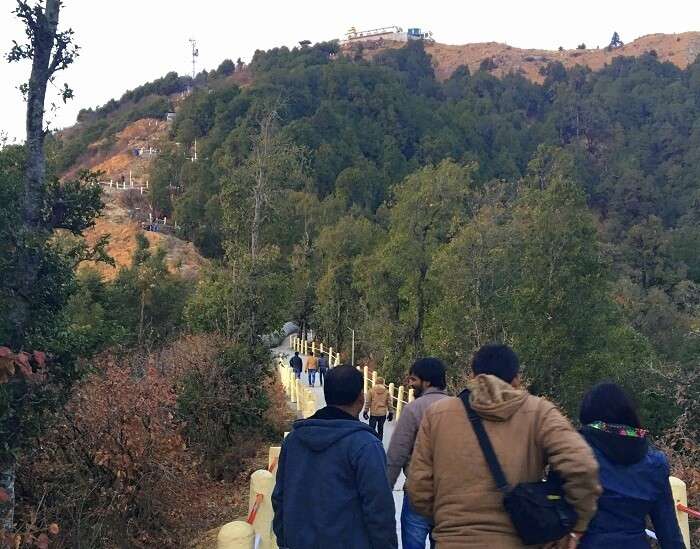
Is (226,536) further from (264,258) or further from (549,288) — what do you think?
(549,288)

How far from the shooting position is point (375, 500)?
295 cm

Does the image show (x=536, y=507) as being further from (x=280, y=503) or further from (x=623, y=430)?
(x=280, y=503)

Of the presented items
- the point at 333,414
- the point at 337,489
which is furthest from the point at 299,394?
the point at 337,489

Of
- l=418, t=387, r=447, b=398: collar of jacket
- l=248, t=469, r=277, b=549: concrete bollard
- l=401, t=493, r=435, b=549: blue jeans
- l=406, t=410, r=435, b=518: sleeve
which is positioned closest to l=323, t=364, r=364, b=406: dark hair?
l=406, t=410, r=435, b=518: sleeve

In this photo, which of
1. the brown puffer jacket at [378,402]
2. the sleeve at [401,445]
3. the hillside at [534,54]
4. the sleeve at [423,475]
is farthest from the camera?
the hillside at [534,54]

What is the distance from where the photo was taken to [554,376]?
997 inches

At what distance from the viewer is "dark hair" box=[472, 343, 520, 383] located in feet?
9.84

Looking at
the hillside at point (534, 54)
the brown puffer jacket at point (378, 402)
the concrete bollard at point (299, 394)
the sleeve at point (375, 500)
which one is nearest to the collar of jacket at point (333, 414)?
the sleeve at point (375, 500)

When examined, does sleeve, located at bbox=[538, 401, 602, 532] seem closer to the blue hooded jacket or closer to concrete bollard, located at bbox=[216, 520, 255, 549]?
the blue hooded jacket

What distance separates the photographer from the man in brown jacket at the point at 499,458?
2.58 meters

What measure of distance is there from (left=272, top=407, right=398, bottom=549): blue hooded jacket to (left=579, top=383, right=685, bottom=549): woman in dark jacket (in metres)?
0.87

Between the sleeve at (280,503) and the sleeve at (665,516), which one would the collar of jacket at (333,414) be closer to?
the sleeve at (280,503)

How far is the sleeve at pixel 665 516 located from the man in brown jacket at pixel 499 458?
0.53 m

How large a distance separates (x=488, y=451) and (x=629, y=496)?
733 millimetres
